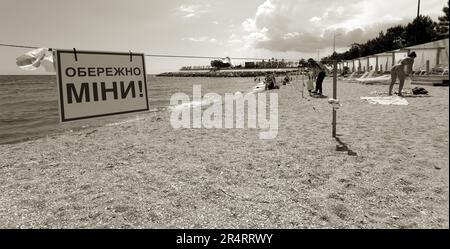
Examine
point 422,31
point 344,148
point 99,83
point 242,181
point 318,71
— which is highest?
point 422,31

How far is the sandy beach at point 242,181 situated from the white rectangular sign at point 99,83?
134cm

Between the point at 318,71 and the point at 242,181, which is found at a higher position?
the point at 318,71

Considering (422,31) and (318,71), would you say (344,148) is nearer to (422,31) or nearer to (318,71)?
(318,71)

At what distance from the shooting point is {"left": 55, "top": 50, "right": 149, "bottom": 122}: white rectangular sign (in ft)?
7.78

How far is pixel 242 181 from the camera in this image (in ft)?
13.7

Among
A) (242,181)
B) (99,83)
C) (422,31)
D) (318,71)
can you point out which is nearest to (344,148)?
(242,181)

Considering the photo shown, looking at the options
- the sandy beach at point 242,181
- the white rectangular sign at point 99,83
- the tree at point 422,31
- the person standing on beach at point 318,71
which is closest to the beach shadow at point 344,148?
the sandy beach at point 242,181

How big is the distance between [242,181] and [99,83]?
2452 mm

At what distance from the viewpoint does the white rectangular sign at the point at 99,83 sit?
7.78 ft

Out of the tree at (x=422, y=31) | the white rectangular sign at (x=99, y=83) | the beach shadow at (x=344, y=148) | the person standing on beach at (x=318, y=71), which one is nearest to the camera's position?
the white rectangular sign at (x=99, y=83)

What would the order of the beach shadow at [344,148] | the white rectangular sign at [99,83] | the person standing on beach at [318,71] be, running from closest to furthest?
the white rectangular sign at [99,83]
the beach shadow at [344,148]
the person standing on beach at [318,71]

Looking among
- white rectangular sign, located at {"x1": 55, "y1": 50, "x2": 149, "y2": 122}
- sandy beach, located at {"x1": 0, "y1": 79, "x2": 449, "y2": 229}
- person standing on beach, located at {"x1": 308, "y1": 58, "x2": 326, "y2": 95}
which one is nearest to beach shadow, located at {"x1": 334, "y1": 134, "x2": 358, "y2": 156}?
sandy beach, located at {"x1": 0, "y1": 79, "x2": 449, "y2": 229}

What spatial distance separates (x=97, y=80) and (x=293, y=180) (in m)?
2.88

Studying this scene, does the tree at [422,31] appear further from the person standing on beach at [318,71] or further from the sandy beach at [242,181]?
the sandy beach at [242,181]
